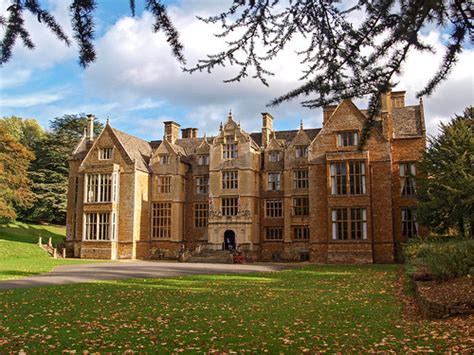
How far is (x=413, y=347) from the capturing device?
733cm

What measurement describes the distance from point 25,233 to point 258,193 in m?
26.2

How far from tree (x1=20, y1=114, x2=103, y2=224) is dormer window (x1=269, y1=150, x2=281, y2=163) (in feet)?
88.2

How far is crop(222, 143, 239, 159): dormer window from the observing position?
38.7m

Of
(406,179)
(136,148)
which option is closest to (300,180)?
(406,179)

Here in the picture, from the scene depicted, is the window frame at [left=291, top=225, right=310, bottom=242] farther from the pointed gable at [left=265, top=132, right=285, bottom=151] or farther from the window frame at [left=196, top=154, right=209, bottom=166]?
the window frame at [left=196, top=154, right=209, bottom=166]

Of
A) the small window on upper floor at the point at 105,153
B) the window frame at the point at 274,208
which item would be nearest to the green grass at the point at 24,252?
the small window on upper floor at the point at 105,153

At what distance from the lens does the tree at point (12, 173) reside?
4106 cm

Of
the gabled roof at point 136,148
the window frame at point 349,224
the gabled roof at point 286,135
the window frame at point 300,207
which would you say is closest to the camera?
the window frame at point 349,224

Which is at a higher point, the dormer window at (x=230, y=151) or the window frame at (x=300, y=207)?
the dormer window at (x=230, y=151)

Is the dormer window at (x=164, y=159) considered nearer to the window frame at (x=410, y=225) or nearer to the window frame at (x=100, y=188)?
the window frame at (x=100, y=188)

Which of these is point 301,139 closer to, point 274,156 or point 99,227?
point 274,156

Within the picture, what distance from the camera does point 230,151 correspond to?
38.9 meters

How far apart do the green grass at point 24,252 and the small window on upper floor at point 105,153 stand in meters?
9.09

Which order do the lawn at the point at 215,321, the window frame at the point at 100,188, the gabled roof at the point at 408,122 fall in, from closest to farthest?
the lawn at the point at 215,321
the gabled roof at the point at 408,122
the window frame at the point at 100,188
